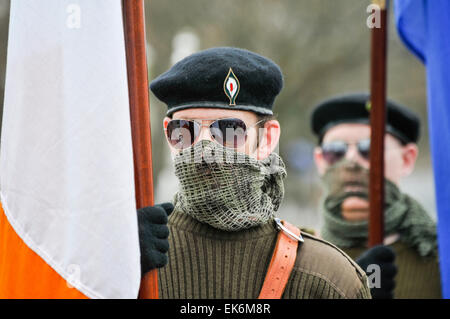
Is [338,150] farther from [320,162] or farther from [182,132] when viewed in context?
[182,132]

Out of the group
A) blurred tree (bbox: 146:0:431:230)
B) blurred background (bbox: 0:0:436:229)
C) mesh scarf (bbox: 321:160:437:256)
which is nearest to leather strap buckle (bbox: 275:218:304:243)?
mesh scarf (bbox: 321:160:437:256)

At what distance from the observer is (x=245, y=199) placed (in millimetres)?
2193

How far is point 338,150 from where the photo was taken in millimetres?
4316

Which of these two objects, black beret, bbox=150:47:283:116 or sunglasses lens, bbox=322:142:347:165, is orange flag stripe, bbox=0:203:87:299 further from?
sunglasses lens, bbox=322:142:347:165

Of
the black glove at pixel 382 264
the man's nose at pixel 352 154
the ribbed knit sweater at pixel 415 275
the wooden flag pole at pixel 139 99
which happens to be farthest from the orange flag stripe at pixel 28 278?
the man's nose at pixel 352 154

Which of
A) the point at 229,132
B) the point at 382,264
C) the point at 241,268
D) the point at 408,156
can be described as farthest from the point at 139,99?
the point at 408,156

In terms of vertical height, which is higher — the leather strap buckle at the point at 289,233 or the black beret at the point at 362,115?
the black beret at the point at 362,115

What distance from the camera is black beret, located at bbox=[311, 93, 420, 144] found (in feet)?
14.2

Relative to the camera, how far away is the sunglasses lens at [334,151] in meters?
4.30

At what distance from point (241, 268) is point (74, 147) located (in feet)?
2.43

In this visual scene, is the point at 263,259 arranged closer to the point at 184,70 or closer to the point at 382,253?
the point at 184,70

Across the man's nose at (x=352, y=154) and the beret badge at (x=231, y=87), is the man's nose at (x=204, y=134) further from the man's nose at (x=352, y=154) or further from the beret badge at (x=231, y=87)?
the man's nose at (x=352, y=154)

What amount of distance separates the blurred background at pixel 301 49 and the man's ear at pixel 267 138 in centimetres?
660

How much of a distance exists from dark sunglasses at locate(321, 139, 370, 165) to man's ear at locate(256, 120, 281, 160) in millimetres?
2032
